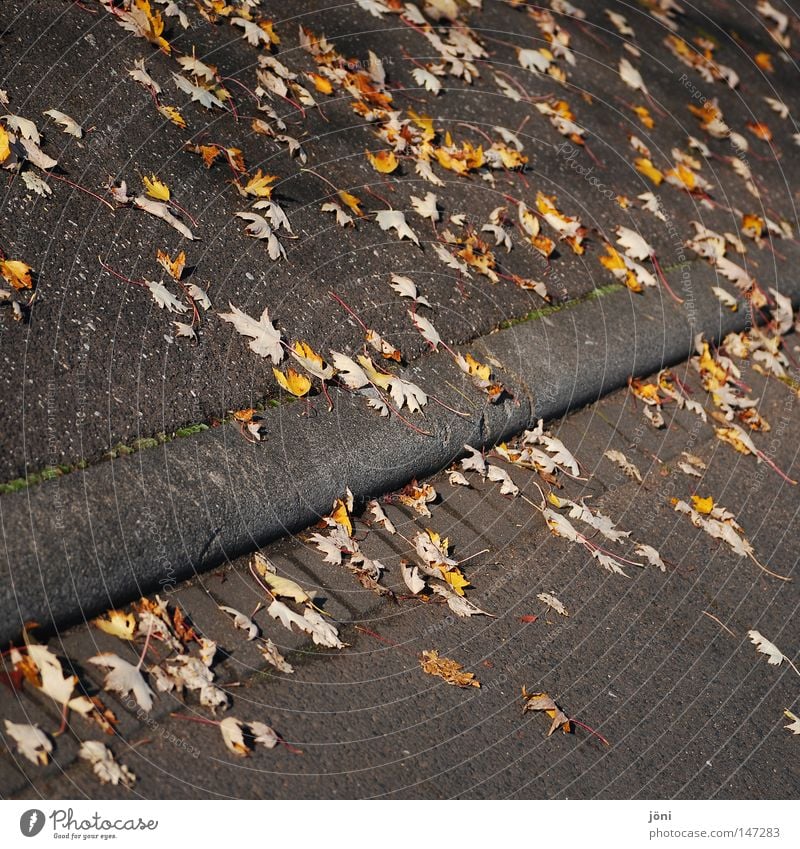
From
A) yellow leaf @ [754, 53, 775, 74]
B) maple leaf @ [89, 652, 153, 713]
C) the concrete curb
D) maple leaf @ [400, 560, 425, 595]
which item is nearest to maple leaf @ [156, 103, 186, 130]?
the concrete curb

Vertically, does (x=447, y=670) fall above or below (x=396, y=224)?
below

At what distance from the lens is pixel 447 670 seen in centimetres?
307

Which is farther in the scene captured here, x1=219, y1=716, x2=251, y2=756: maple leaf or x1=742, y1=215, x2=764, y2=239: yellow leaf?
x1=742, y1=215, x2=764, y2=239: yellow leaf

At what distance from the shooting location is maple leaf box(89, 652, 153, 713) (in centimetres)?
261

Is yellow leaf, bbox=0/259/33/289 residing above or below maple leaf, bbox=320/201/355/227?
below

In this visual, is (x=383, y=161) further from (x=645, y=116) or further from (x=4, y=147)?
(x=645, y=116)

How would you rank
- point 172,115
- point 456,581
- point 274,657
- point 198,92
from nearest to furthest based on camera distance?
point 274,657
point 456,581
point 172,115
point 198,92

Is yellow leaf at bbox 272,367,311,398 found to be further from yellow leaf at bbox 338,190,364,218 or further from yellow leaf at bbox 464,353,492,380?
yellow leaf at bbox 338,190,364,218

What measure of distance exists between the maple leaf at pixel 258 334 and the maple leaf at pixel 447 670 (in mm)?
1092

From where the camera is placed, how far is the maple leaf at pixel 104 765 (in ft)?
7.98

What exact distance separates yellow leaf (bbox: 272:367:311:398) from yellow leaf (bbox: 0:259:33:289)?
2.62ft

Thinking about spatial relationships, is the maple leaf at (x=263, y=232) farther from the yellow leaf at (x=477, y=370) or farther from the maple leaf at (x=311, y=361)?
the yellow leaf at (x=477, y=370)

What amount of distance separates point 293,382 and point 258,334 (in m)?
0.21

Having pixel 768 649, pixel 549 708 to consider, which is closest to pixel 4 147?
pixel 549 708
